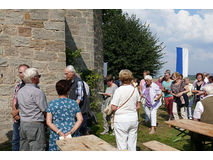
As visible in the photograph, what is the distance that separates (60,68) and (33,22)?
4.17 feet

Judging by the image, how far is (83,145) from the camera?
2449 mm

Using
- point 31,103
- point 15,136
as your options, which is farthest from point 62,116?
point 15,136

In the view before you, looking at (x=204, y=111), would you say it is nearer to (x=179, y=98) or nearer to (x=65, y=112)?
(x=65, y=112)

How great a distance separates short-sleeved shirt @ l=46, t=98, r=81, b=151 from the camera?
2.67 metres

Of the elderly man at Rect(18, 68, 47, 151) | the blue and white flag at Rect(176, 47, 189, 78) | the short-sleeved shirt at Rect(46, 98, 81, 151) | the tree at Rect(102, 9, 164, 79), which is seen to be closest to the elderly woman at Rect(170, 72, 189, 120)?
the short-sleeved shirt at Rect(46, 98, 81, 151)

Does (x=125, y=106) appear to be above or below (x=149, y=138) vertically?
above

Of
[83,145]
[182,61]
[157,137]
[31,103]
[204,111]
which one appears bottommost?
[157,137]

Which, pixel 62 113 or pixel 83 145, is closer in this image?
pixel 83 145

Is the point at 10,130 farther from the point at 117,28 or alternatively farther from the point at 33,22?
the point at 117,28

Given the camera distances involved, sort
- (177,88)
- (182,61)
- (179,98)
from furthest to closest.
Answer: (182,61), (177,88), (179,98)

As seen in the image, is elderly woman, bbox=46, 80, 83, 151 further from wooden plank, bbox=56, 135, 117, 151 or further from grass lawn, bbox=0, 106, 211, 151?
grass lawn, bbox=0, 106, 211, 151

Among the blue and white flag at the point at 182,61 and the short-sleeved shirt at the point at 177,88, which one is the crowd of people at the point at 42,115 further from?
the blue and white flag at the point at 182,61

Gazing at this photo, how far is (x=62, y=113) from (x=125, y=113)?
1.05 metres

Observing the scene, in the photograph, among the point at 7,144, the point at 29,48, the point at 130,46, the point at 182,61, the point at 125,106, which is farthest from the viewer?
the point at 130,46
